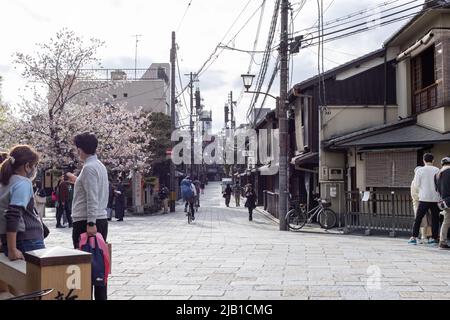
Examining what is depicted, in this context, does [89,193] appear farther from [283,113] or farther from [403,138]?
[283,113]

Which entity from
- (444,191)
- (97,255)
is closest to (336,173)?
(444,191)

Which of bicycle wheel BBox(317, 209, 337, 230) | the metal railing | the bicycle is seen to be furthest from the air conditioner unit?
the metal railing

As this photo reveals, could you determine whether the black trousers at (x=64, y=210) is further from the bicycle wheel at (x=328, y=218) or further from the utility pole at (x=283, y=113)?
the bicycle wheel at (x=328, y=218)

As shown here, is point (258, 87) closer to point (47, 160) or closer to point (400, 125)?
point (400, 125)

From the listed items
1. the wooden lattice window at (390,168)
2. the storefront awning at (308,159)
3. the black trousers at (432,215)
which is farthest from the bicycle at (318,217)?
the black trousers at (432,215)

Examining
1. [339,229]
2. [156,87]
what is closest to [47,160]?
[339,229]

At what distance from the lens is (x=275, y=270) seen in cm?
819

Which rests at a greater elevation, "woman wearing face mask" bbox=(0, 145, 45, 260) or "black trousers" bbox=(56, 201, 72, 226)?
"woman wearing face mask" bbox=(0, 145, 45, 260)

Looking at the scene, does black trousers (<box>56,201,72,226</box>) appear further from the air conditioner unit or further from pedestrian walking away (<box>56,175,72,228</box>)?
the air conditioner unit

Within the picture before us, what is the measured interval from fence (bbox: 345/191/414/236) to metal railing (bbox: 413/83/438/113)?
2.78 meters

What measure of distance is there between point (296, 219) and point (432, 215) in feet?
22.3

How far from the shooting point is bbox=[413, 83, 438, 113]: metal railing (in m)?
15.5

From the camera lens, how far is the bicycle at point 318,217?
55.3 feet

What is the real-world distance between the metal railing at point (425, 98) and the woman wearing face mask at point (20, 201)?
12958 millimetres
